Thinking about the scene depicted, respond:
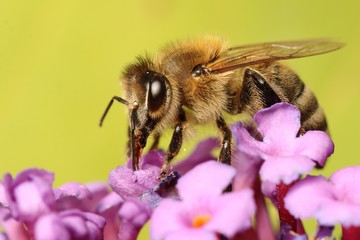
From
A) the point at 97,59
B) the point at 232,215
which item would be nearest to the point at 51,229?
the point at 232,215

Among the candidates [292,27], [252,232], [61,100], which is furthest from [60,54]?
[252,232]

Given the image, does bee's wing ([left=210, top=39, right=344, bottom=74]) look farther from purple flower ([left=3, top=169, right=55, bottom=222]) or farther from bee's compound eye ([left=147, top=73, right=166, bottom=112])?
purple flower ([left=3, top=169, right=55, bottom=222])

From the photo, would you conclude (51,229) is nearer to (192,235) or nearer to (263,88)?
(192,235)

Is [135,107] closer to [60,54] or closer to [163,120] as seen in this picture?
[163,120]

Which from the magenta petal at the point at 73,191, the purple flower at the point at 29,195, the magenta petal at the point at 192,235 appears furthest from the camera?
the magenta petal at the point at 73,191

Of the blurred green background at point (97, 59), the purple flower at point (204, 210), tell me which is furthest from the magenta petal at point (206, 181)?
the blurred green background at point (97, 59)

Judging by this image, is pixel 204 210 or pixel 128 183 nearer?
pixel 204 210

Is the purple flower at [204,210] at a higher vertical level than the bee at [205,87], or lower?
lower

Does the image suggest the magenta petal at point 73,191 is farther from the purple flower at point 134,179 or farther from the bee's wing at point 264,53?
the bee's wing at point 264,53
